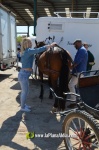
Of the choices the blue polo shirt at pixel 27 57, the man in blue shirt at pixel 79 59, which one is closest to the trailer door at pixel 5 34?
the man in blue shirt at pixel 79 59

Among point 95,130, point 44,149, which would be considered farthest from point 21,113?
point 95,130

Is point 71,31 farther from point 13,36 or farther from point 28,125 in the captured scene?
point 13,36

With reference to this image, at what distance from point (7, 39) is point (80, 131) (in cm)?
849

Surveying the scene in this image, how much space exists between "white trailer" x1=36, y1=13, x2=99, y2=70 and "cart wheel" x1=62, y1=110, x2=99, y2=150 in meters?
4.95

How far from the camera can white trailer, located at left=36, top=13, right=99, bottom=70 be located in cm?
823

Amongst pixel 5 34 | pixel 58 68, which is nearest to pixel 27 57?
pixel 58 68

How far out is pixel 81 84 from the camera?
153 inches

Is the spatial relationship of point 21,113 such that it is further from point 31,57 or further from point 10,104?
point 31,57

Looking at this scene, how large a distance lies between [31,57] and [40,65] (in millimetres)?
770

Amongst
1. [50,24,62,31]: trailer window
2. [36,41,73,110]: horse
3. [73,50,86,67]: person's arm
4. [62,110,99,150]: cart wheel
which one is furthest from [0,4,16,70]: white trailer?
[62,110,99,150]: cart wheel

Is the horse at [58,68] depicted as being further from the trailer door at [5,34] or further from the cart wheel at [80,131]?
the trailer door at [5,34]

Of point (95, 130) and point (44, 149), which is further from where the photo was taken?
point (44, 149)

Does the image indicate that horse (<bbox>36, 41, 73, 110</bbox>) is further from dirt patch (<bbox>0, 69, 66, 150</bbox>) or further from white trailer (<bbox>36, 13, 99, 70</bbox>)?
white trailer (<bbox>36, 13, 99, 70</bbox>)

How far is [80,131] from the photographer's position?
11.7ft
